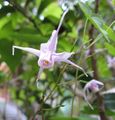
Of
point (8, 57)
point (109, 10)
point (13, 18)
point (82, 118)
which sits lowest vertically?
point (82, 118)

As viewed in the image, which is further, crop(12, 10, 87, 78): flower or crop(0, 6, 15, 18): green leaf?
crop(0, 6, 15, 18): green leaf

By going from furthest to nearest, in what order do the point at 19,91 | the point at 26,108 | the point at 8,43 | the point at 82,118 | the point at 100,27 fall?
the point at 19,91, the point at 26,108, the point at 82,118, the point at 8,43, the point at 100,27

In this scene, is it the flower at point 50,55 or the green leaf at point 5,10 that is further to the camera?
the green leaf at point 5,10

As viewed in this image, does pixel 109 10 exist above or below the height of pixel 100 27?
above

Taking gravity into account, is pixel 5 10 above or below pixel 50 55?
above

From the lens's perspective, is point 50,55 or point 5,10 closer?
point 50,55

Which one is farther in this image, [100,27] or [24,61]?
[24,61]

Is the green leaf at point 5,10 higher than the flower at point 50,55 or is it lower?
higher

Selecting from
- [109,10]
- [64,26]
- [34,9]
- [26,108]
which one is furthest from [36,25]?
[109,10]

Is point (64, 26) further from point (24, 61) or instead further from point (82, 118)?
point (24, 61)

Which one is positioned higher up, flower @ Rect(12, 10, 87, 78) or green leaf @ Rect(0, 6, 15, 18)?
green leaf @ Rect(0, 6, 15, 18)

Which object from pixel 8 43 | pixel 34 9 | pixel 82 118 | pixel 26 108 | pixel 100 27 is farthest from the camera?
pixel 26 108
